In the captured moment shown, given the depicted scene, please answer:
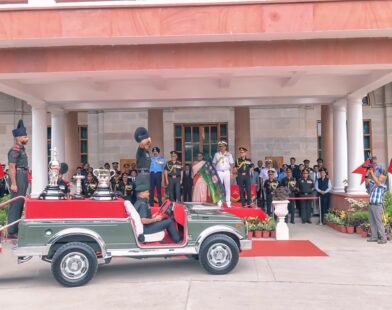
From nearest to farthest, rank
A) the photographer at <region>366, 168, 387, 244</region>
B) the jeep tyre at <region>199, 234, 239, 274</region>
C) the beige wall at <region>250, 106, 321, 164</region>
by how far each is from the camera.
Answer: the jeep tyre at <region>199, 234, 239, 274</region>, the photographer at <region>366, 168, 387, 244</region>, the beige wall at <region>250, 106, 321, 164</region>

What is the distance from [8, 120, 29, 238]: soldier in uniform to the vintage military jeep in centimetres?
161

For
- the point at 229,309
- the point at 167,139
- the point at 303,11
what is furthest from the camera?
the point at 167,139

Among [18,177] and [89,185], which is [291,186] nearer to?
[89,185]

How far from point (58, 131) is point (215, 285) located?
31.1ft

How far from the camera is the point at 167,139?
19.1 m

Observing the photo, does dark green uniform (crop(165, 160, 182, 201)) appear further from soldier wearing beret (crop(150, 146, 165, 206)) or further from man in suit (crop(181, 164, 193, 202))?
man in suit (crop(181, 164, 193, 202))

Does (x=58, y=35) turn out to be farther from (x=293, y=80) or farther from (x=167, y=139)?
(x=167, y=139)

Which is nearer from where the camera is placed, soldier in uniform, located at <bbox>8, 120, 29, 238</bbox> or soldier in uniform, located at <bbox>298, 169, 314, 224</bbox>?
soldier in uniform, located at <bbox>8, 120, 29, 238</bbox>

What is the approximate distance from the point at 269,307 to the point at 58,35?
5859mm

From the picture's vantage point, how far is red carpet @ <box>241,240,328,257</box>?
27.4ft

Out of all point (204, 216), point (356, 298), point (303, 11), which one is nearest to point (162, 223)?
point (204, 216)

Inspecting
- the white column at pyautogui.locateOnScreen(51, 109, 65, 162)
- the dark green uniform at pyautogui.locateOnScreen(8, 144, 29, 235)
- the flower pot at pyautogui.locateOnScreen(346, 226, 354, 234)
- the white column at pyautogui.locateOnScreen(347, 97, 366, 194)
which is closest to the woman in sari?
the flower pot at pyautogui.locateOnScreen(346, 226, 354, 234)

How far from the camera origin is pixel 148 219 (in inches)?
263

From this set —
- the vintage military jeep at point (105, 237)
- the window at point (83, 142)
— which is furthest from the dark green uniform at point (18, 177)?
the window at point (83, 142)
